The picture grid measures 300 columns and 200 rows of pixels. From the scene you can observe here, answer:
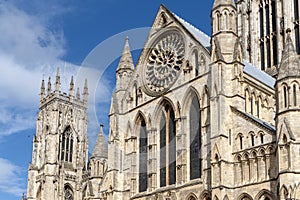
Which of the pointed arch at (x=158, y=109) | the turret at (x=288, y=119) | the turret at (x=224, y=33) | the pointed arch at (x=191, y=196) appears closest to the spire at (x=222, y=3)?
the turret at (x=224, y=33)

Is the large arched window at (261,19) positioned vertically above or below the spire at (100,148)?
above

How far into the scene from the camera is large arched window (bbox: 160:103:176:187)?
35.7 m

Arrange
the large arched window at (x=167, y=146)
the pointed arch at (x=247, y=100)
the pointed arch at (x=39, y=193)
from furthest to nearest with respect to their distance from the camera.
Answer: the pointed arch at (x=39, y=193) → the large arched window at (x=167, y=146) → the pointed arch at (x=247, y=100)

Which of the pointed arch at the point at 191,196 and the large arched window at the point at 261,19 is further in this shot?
the large arched window at the point at 261,19

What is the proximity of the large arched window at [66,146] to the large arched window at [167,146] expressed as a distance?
46332mm

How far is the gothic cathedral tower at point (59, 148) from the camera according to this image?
78.2m

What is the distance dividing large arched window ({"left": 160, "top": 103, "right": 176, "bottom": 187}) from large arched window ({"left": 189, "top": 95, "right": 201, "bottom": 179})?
62.9 inches

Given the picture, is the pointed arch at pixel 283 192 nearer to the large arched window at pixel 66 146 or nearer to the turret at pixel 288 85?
the turret at pixel 288 85

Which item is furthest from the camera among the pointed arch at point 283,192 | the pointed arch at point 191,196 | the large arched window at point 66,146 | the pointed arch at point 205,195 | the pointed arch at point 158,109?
the large arched window at point 66,146

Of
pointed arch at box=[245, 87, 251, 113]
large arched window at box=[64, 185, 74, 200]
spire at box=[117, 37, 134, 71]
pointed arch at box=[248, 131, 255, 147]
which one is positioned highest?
spire at box=[117, 37, 134, 71]

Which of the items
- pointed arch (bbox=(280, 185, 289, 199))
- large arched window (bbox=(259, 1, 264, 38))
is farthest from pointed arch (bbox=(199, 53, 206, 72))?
large arched window (bbox=(259, 1, 264, 38))

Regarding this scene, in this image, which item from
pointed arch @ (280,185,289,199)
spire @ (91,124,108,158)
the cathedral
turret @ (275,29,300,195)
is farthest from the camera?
spire @ (91,124,108,158)

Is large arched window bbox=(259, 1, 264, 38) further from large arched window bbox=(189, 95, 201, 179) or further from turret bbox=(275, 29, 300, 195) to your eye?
turret bbox=(275, 29, 300, 195)

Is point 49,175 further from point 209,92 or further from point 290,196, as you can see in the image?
point 290,196
